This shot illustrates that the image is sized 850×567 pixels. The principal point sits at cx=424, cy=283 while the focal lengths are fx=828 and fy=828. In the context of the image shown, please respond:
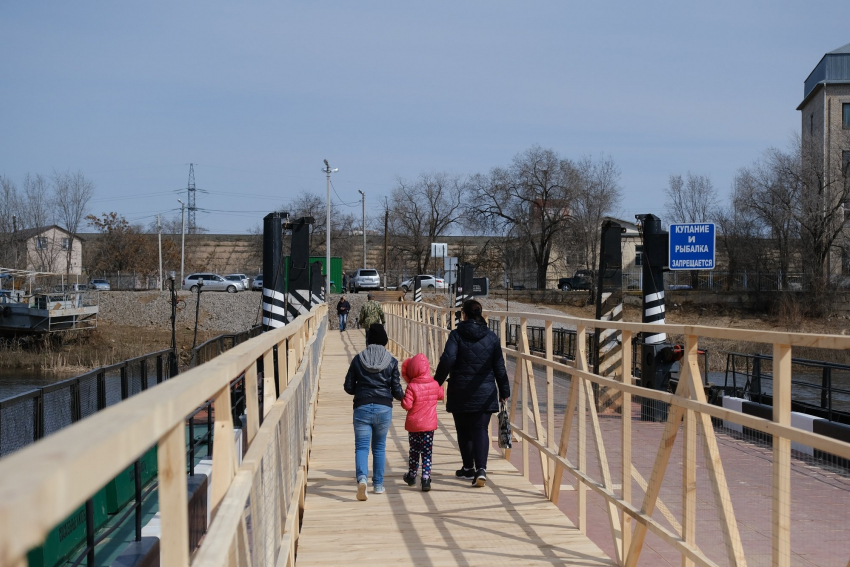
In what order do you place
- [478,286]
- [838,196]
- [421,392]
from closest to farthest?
[421,392] < [478,286] < [838,196]

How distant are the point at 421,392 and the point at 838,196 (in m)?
48.7

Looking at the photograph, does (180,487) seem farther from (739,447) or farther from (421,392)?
(421,392)

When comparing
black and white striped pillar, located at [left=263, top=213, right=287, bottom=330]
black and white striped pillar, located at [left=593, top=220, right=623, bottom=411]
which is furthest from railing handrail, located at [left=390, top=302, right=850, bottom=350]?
black and white striped pillar, located at [left=263, top=213, right=287, bottom=330]

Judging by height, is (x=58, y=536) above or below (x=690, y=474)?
below

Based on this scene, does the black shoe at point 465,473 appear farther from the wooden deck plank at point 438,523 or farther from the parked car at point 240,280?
the parked car at point 240,280

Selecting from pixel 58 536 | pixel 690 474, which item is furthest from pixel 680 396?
pixel 58 536

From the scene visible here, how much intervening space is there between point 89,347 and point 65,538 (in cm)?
4425

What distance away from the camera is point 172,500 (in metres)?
1.72

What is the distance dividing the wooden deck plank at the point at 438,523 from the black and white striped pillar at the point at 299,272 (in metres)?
8.76

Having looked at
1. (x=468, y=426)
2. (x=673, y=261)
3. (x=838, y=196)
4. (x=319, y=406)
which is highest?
(x=838, y=196)

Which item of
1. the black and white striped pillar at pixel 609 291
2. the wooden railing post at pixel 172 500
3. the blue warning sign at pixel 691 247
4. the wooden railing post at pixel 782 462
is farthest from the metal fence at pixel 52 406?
the black and white striped pillar at pixel 609 291

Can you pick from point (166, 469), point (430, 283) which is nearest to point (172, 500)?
point (166, 469)

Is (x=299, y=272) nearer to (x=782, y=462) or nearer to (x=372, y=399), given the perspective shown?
(x=372, y=399)

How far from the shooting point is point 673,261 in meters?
14.6
